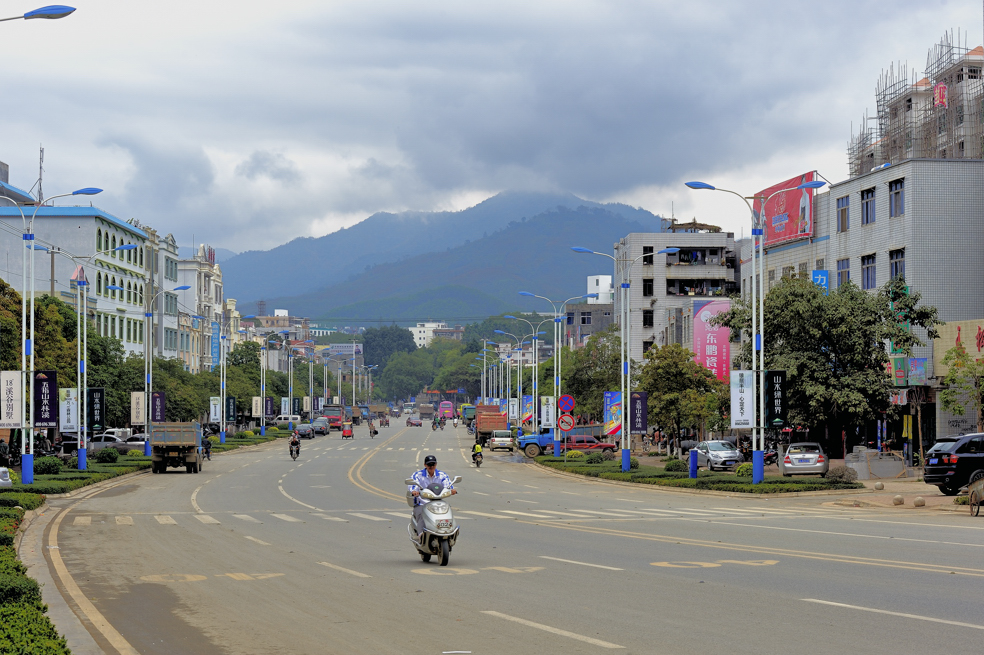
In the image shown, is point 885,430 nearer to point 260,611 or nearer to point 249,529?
point 249,529

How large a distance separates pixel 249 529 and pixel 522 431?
227 ft

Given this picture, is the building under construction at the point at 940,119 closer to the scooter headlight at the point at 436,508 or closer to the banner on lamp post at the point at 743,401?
the banner on lamp post at the point at 743,401

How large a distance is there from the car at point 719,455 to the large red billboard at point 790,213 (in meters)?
16.1

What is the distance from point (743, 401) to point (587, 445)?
3063 cm

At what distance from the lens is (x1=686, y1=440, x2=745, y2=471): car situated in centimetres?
4712

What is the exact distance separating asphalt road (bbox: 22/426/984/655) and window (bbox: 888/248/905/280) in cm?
2575

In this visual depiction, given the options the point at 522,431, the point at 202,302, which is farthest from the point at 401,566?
the point at 202,302

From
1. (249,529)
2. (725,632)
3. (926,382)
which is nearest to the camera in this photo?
(725,632)

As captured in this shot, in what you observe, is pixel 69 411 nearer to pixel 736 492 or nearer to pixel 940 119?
pixel 736 492

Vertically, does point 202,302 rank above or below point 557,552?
above

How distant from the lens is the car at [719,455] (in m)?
47.1

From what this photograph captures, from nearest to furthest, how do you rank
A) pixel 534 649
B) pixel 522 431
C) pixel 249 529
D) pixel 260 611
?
pixel 534 649 → pixel 260 611 → pixel 249 529 → pixel 522 431

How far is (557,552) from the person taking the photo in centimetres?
1769

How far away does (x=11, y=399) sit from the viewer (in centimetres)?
3391
